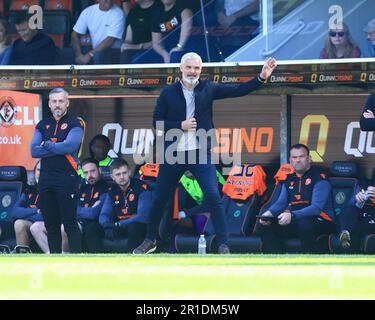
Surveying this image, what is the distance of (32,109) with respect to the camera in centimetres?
1920

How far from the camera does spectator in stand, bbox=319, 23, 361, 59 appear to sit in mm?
16672

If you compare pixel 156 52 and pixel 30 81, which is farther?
pixel 30 81

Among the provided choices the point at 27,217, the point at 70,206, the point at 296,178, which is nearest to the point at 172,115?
the point at 70,206

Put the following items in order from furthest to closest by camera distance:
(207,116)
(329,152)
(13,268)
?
(329,152) < (207,116) < (13,268)

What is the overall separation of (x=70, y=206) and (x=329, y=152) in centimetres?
456

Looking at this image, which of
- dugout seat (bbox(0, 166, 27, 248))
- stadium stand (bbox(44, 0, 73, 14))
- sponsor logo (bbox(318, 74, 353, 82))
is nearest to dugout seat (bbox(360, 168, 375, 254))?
sponsor logo (bbox(318, 74, 353, 82))

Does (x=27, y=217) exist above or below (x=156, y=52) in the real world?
below

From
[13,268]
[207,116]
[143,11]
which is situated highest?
[143,11]

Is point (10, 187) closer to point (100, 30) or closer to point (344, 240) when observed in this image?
point (100, 30)

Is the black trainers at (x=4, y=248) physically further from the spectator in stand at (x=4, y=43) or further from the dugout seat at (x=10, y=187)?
the spectator in stand at (x=4, y=43)

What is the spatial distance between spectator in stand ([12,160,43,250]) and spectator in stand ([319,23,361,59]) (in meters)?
4.17

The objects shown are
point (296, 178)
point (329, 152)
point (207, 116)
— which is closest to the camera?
point (207, 116)

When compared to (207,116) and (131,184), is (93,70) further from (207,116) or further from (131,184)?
(207,116)

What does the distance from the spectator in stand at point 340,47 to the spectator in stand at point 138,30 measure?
7.62 ft
